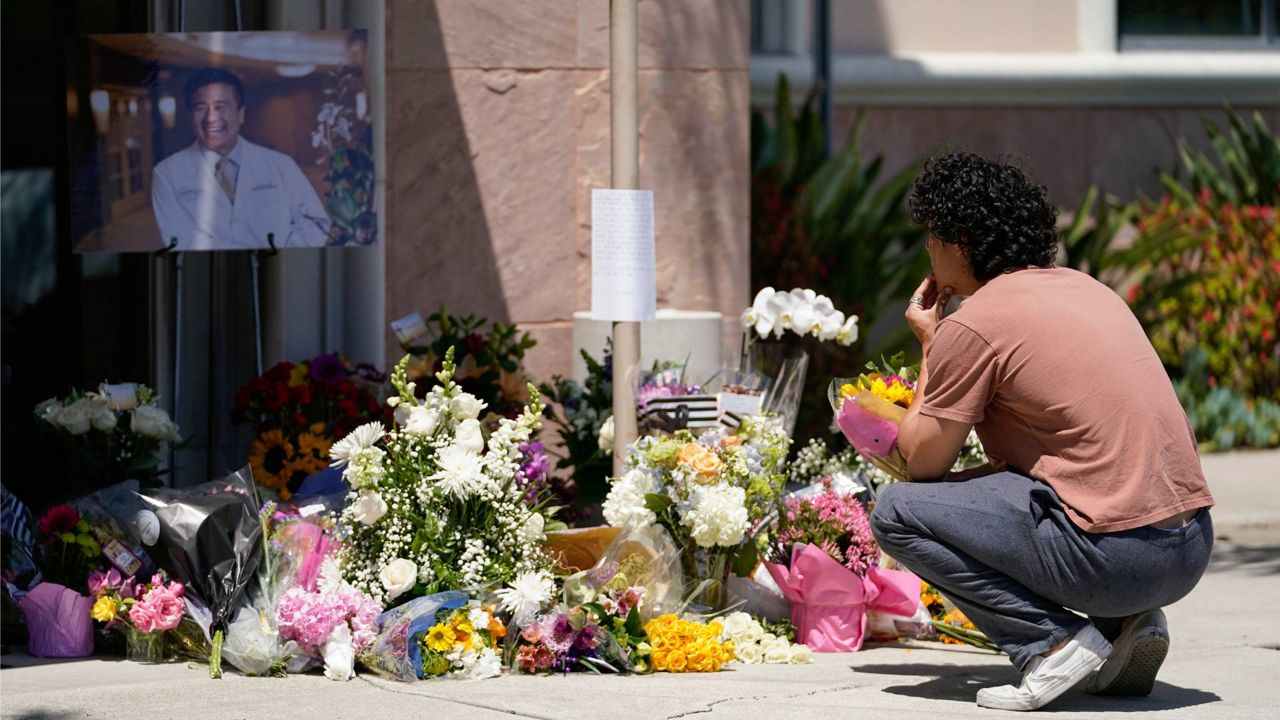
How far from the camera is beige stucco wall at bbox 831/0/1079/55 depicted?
1137cm

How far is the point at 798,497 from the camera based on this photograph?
18.4 feet

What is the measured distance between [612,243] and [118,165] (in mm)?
1786

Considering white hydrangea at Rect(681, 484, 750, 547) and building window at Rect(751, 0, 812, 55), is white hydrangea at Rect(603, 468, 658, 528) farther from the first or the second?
building window at Rect(751, 0, 812, 55)

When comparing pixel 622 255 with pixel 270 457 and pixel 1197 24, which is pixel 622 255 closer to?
pixel 270 457

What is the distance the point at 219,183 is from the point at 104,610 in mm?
1727

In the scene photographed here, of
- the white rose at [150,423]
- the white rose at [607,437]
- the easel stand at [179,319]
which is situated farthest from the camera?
the easel stand at [179,319]

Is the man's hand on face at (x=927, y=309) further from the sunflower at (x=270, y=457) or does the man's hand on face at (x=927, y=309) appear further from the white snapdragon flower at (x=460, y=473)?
the sunflower at (x=270, y=457)

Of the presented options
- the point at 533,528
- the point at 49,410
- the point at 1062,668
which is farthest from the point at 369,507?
the point at 1062,668

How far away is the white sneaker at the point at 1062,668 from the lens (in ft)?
14.3

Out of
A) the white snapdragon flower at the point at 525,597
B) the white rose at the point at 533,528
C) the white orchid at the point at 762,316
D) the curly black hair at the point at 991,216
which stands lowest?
the white snapdragon flower at the point at 525,597

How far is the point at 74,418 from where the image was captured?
5500 millimetres

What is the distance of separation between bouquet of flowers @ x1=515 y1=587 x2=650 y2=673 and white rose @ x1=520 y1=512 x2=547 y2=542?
23 centimetres

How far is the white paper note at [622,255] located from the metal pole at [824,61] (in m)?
→ 5.27

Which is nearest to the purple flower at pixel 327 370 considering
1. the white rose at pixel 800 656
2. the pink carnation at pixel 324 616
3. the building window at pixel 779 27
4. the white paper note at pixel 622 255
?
the white paper note at pixel 622 255
